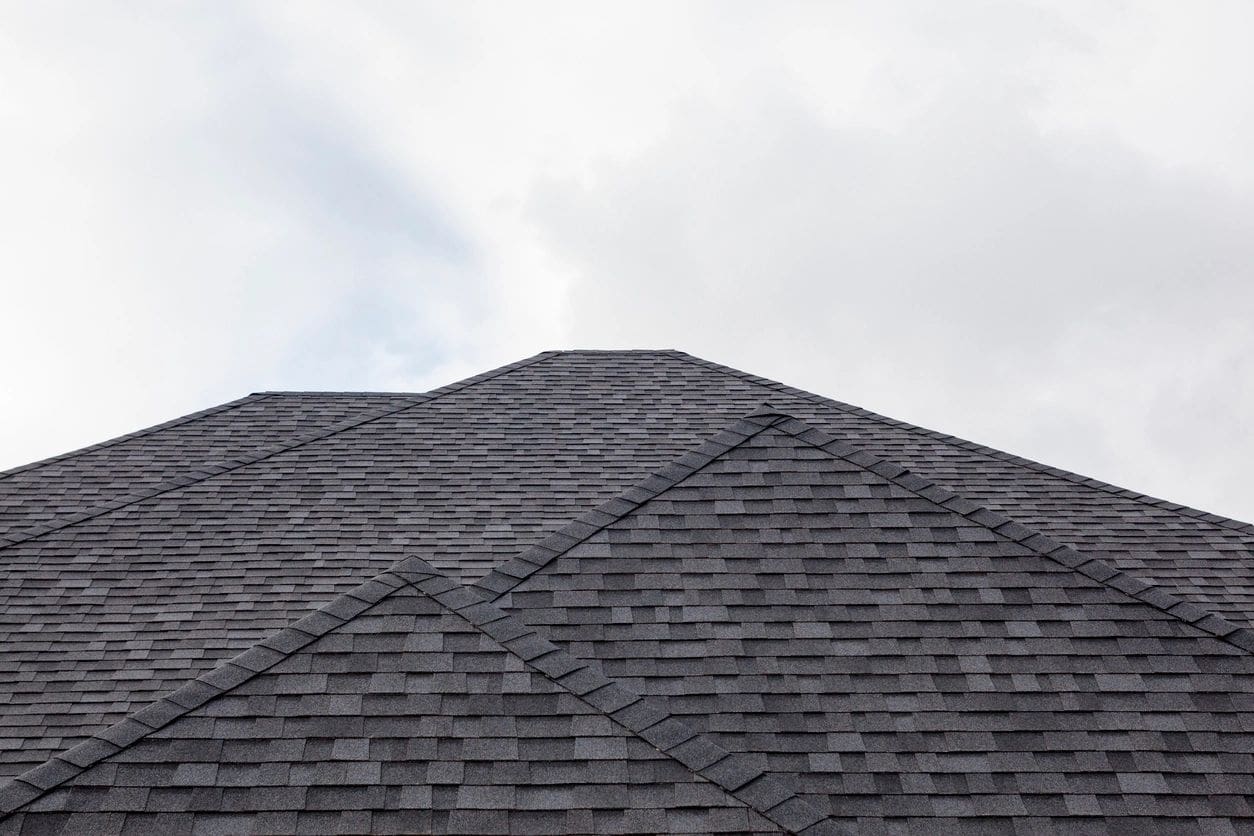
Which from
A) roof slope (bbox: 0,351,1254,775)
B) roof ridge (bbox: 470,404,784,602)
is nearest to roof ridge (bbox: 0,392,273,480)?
roof slope (bbox: 0,351,1254,775)

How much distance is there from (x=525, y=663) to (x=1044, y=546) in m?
3.69

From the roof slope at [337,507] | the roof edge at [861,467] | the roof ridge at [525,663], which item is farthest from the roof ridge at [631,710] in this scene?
the roof slope at [337,507]

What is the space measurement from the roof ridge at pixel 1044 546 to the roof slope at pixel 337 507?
2.72 m

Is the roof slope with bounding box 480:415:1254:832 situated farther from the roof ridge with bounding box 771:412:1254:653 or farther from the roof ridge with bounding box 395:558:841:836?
the roof ridge with bounding box 395:558:841:836

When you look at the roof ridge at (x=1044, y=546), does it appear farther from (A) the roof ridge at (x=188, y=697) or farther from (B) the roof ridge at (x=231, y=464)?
(B) the roof ridge at (x=231, y=464)

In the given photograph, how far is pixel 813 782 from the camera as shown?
263 inches

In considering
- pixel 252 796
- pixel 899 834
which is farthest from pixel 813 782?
pixel 252 796

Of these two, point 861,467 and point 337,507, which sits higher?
point 337,507

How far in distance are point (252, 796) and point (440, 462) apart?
6653 mm

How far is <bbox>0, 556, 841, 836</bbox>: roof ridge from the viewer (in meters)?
5.86

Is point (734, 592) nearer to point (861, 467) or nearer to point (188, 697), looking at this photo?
point (861, 467)

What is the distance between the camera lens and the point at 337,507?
1155 cm

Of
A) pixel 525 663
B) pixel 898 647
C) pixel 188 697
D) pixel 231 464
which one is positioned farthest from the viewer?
pixel 231 464

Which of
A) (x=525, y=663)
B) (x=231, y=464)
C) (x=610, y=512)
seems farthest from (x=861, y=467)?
(x=231, y=464)
